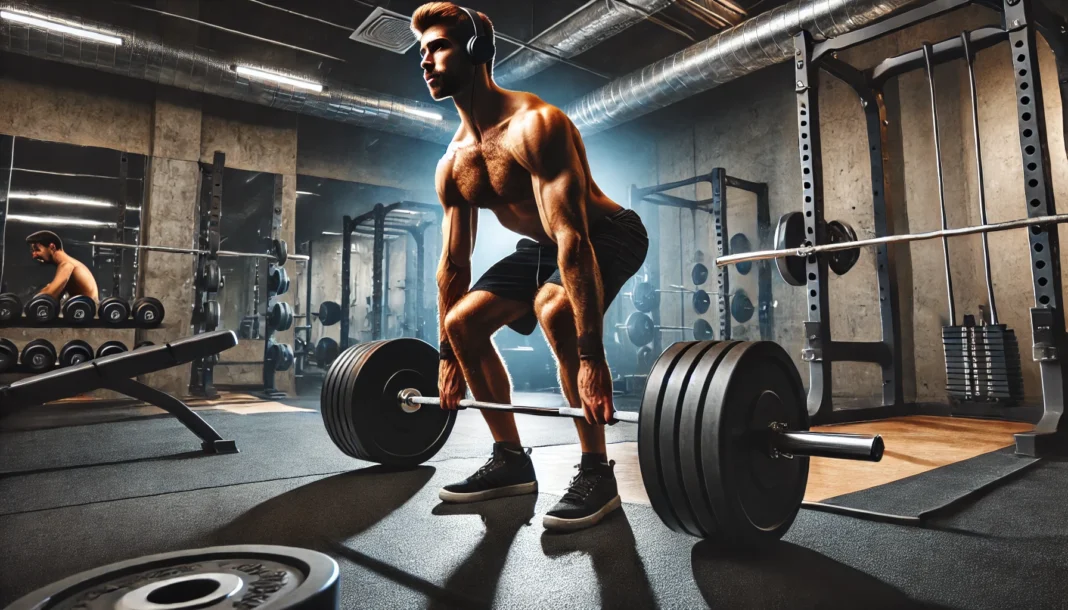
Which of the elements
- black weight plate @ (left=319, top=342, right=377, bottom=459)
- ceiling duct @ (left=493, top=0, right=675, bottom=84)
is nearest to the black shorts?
black weight plate @ (left=319, top=342, right=377, bottom=459)

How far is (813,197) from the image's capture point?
2.73 metres

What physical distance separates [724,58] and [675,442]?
14.8 feet

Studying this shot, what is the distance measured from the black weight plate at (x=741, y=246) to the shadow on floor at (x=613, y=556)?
16.0 feet

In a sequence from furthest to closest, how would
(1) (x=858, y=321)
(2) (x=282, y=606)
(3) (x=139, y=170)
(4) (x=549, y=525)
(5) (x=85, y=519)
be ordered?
(3) (x=139, y=170) → (1) (x=858, y=321) → (5) (x=85, y=519) → (4) (x=549, y=525) → (2) (x=282, y=606)

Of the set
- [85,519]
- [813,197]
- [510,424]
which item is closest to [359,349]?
[510,424]

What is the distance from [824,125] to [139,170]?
7.03 m

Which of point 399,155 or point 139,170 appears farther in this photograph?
point 399,155

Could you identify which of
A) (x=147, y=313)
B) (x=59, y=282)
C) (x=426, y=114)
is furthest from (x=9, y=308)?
(x=426, y=114)

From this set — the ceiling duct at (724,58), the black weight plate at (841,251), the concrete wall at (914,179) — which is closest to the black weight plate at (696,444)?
the black weight plate at (841,251)

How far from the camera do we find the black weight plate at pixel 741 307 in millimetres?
5930

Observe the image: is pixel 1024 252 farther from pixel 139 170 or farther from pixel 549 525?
pixel 139 170

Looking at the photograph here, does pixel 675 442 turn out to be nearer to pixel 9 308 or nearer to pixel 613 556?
pixel 613 556

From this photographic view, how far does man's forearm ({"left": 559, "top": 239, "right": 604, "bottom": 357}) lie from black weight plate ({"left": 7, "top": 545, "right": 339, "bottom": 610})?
2.52ft

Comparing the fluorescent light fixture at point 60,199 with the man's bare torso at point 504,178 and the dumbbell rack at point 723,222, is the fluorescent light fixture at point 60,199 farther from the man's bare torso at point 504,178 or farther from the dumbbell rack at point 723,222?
the man's bare torso at point 504,178
